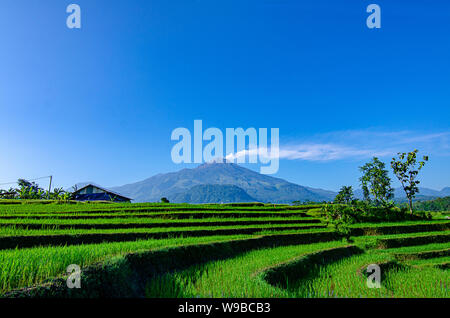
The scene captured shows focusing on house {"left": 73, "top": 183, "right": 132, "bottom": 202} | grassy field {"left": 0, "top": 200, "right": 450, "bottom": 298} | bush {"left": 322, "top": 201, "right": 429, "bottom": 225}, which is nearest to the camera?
grassy field {"left": 0, "top": 200, "right": 450, "bottom": 298}

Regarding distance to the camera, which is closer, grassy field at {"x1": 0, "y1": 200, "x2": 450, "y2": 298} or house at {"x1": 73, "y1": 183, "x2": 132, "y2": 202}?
grassy field at {"x1": 0, "y1": 200, "x2": 450, "y2": 298}

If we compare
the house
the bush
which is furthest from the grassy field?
the house

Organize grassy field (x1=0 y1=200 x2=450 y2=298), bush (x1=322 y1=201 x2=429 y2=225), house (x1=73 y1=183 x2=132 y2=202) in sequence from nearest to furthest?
grassy field (x1=0 y1=200 x2=450 y2=298) → bush (x1=322 y1=201 x2=429 y2=225) → house (x1=73 y1=183 x2=132 y2=202)

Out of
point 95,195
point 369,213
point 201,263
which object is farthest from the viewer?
point 95,195

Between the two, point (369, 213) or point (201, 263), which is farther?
point (369, 213)

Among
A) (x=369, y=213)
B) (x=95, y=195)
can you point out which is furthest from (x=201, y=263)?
(x=95, y=195)

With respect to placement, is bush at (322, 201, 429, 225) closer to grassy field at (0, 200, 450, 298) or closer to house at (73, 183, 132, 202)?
grassy field at (0, 200, 450, 298)

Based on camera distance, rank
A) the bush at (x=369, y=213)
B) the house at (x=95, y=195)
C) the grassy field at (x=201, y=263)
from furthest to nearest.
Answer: the house at (x=95, y=195) < the bush at (x=369, y=213) < the grassy field at (x=201, y=263)

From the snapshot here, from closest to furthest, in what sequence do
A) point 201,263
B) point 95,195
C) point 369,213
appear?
1. point 201,263
2. point 369,213
3. point 95,195

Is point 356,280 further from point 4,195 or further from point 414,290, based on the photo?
point 4,195

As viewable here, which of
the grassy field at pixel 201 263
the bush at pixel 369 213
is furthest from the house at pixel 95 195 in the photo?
the bush at pixel 369 213

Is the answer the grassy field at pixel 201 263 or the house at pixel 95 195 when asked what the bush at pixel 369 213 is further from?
the house at pixel 95 195

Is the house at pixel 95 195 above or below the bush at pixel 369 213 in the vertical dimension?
above

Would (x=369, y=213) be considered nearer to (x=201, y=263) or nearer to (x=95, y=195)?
(x=201, y=263)
